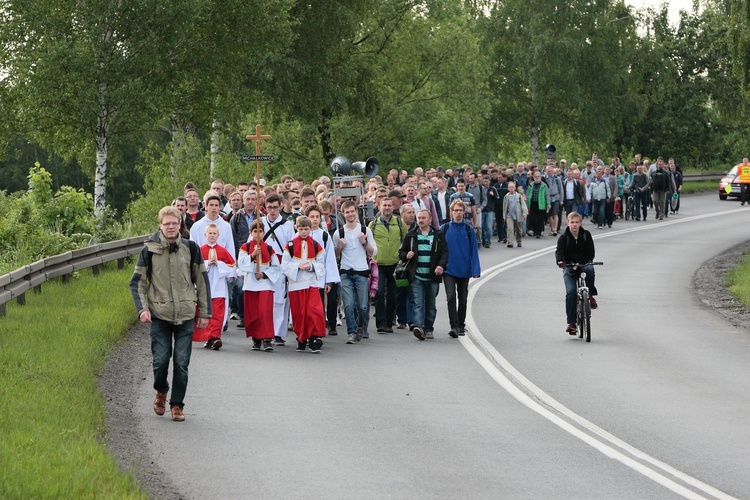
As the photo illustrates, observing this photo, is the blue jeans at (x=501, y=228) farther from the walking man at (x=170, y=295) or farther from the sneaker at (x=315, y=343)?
the walking man at (x=170, y=295)

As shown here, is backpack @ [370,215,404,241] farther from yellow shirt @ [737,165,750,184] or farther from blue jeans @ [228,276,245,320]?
yellow shirt @ [737,165,750,184]

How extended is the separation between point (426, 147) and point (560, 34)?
12.4 metres

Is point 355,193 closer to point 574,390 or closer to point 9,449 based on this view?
point 574,390

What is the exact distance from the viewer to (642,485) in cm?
912

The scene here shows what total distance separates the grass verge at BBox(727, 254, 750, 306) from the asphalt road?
7.99 ft

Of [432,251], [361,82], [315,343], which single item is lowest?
[315,343]

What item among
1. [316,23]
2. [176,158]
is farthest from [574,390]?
[316,23]

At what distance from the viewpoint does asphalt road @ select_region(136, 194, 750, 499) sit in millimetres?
9273

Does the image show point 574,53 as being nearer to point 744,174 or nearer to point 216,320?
point 744,174

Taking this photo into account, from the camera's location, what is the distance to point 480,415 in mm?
11922

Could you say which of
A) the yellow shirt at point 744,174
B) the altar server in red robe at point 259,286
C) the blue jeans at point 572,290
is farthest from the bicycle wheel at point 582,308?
the yellow shirt at point 744,174

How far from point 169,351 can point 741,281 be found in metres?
15.8

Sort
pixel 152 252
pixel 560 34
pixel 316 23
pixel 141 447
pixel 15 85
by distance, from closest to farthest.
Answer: pixel 141 447, pixel 152 252, pixel 15 85, pixel 316 23, pixel 560 34

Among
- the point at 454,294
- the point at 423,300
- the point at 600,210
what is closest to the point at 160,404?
the point at 423,300
